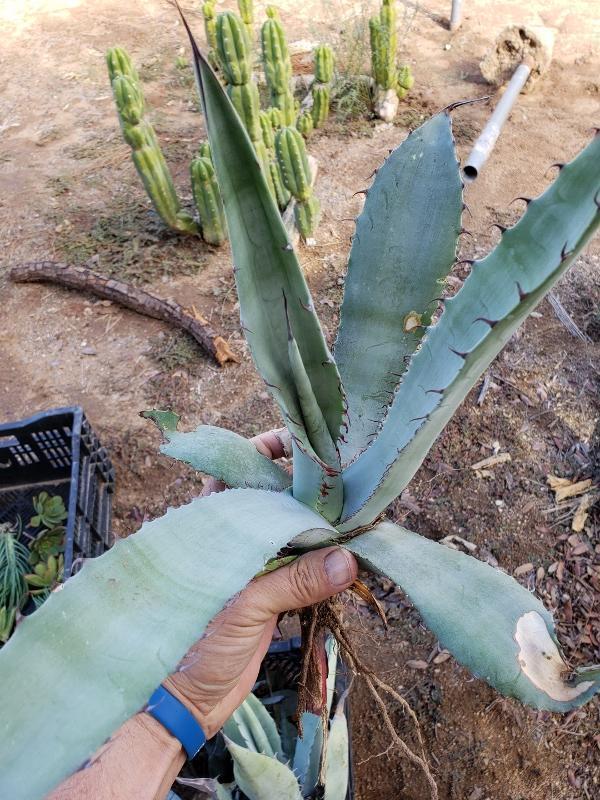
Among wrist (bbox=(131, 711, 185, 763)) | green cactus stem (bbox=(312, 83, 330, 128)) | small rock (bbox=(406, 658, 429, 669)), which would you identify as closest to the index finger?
wrist (bbox=(131, 711, 185, 763))

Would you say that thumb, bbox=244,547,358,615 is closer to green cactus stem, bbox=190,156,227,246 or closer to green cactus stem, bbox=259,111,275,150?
green cactus stem, bbox=190,156,227,246

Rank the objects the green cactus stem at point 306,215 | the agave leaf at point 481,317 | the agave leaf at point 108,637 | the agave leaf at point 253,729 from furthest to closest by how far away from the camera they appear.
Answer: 1. the green cactus stem at point 306,215
2. the agave leaf at point 253,729
3. the agave leaf at point 481,317
4. the agave leaf at point 108,637

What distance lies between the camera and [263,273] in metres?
0.96

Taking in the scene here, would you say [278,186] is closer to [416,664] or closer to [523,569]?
[523,569]

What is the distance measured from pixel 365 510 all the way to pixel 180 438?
397 millimetres

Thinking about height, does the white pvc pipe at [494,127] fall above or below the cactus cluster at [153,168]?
above

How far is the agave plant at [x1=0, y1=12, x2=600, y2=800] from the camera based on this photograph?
61 cm

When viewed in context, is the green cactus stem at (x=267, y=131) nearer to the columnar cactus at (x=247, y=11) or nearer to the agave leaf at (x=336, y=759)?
the columnar cactus at (x=247, y=11)

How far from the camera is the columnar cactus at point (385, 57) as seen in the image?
13.7 ft

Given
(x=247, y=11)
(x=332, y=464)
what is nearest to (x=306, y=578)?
(x=332, y=464)

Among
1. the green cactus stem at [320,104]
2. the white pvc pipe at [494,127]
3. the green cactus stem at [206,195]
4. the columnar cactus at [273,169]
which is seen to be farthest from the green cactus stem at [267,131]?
the white pvc pipe at [494,127]

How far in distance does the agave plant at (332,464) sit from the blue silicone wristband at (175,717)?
1.20 feet

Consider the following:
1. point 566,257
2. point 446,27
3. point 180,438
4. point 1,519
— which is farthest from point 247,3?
point 566,257

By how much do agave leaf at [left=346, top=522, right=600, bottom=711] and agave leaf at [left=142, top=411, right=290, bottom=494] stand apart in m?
0.27
